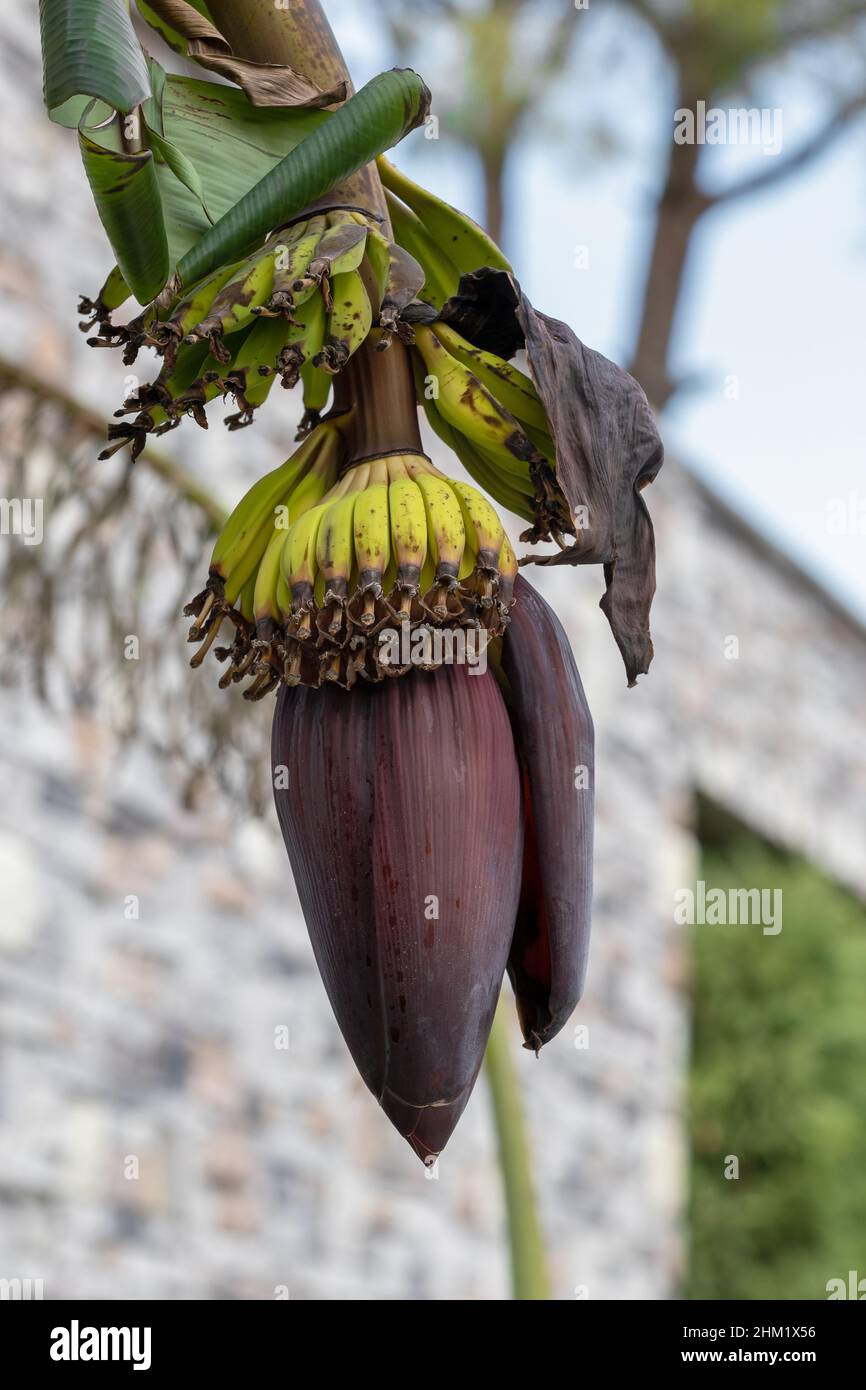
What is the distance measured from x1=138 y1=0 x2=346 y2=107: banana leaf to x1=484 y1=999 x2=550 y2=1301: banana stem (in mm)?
923

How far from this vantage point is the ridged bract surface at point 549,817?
37 cm

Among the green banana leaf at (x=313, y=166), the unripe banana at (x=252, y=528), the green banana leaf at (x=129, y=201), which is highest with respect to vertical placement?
the green banana leaf at (x=313, y=166)

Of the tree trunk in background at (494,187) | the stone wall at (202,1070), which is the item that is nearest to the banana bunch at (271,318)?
the stone wall at (202,1070)

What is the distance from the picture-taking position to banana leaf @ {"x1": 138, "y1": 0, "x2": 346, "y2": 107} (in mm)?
364

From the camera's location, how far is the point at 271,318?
0.36m

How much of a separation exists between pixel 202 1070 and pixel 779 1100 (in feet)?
6.68

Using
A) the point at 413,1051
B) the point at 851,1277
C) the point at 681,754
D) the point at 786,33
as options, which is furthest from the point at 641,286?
the point at 413,1051

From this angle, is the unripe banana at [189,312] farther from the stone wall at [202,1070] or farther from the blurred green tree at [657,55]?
the blurred green tree at [657,55]

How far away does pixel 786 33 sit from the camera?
191 inches

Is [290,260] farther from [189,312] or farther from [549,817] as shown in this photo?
[549,817]

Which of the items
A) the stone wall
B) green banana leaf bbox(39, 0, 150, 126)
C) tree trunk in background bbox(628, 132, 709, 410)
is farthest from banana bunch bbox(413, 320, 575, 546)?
tree trunk in background bbox(628, 132, 709, 410)

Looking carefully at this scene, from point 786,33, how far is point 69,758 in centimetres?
390

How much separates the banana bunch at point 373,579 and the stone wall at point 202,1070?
141 centimetres

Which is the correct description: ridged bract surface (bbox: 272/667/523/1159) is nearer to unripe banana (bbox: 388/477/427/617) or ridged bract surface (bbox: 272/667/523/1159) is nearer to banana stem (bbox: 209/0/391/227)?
unripe banana (bbox: 388/477/427/617)
